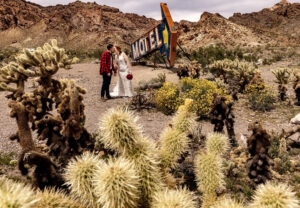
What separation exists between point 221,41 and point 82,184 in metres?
38.5

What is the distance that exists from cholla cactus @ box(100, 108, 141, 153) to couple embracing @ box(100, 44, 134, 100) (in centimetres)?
619

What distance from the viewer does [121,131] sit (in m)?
2.21

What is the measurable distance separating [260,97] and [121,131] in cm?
760

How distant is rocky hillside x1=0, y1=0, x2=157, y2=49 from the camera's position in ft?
207

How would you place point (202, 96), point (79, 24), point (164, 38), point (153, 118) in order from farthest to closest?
point (79, 24) → point (164, 38) → point (202, 96) → point (153, 118)

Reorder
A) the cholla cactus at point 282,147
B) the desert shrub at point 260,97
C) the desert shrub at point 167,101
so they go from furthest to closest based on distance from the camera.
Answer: the desert shrub at point 260,97
the desert shrub at point 167,101
the cholla cactus at point 282,147

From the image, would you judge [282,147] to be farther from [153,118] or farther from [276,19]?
[276,19]

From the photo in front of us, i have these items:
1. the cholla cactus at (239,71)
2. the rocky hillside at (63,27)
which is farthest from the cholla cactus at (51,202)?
the rocky hillside at (63,27)

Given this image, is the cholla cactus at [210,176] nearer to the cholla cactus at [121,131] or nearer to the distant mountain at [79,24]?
the cholla cactus at [121,131]

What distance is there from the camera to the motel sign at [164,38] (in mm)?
13755

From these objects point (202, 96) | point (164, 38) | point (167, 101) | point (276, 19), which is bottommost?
point (167, 101)

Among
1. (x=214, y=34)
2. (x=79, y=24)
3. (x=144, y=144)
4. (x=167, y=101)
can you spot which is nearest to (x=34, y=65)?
(x=144, y=144)

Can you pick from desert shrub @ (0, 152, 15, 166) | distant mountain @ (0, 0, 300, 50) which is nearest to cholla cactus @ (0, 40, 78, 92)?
desert shrub @ (0, 152, 15, 166)

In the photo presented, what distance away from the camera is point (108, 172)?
71.0 inches
